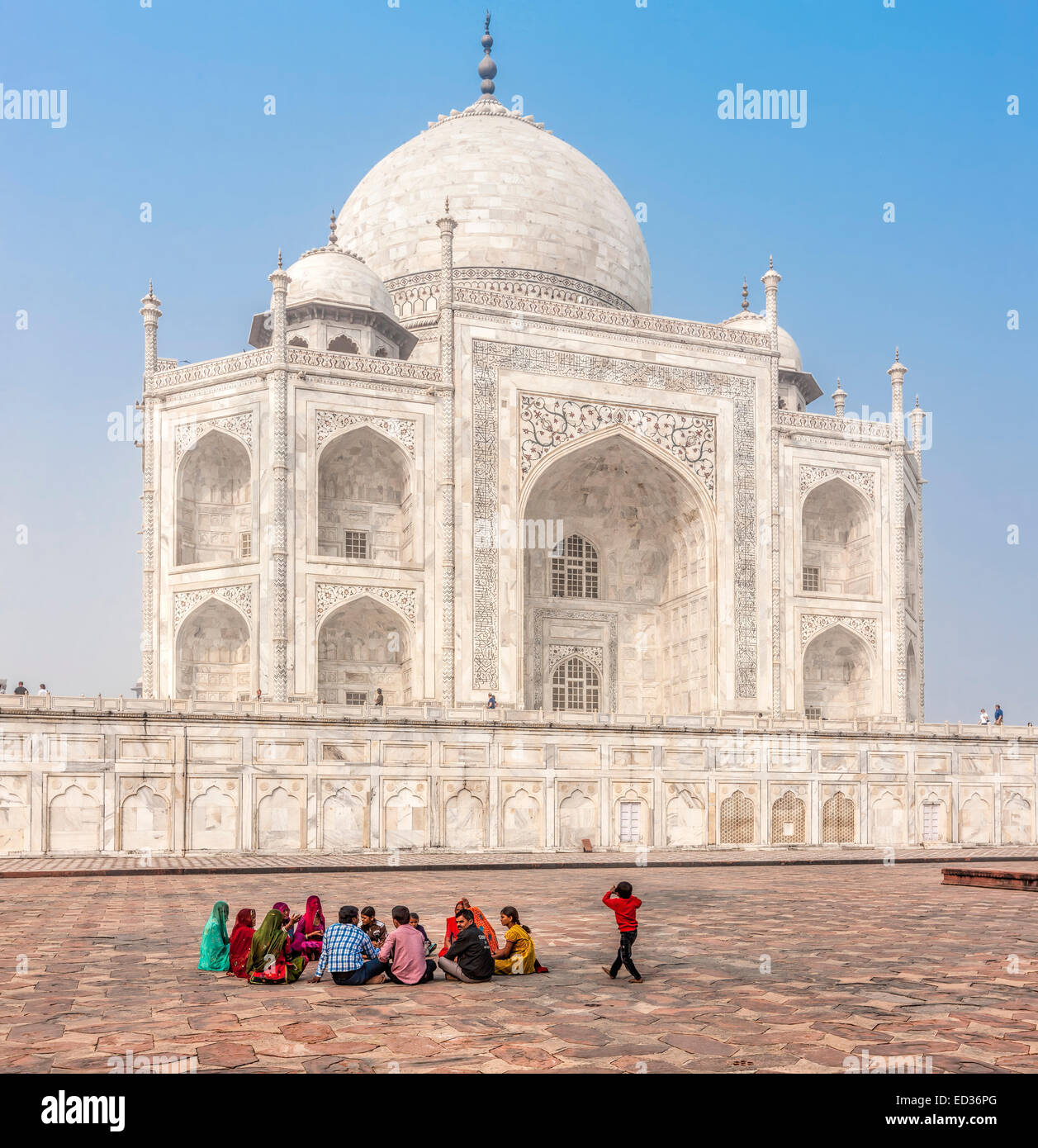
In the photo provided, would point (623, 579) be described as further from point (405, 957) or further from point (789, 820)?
point (405, 957)

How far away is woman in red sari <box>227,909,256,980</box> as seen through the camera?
7.23 metres

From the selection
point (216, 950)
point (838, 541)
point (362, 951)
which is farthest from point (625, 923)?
point (838, 541)

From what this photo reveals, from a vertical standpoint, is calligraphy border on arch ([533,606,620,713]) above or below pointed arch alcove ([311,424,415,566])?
below

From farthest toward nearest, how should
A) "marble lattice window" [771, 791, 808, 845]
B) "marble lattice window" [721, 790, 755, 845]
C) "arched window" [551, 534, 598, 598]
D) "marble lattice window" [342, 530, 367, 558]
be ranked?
"arched window" [551, 534, 598, 598] → "marble lattice window" [342, 530, 367, 558] → "marble lattice window" [771, 791, 808, 845] → "marble lattice window" [721, 790, 755, 845]

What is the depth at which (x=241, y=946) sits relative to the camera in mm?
7254

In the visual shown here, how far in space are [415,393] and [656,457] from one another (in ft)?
20.5

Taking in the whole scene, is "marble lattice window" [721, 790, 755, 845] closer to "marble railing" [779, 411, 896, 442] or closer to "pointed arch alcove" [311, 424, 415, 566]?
"pointed arch alcove" [311, 424, 415, 566]

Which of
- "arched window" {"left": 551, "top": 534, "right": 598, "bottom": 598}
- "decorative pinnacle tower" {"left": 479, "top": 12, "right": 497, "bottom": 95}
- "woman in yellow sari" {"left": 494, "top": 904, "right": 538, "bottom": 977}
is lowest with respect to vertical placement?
"woman in yellow sari" {"left": 494, "top": 904, "right": 538, "bottom": 977}

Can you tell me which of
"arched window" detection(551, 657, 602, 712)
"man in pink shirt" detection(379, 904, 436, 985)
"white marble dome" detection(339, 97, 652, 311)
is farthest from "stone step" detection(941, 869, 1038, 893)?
"white marble dome" detection(339, 97, 652, 311)

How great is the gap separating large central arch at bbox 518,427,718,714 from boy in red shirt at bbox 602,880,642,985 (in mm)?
22282

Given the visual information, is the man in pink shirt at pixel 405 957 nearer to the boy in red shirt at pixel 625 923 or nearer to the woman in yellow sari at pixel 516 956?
the woman in yellow sari at pixel 516 956

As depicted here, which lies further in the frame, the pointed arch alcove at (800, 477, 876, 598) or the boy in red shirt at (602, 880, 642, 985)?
the pointed arch alcove at (800, 477, 876, 598)

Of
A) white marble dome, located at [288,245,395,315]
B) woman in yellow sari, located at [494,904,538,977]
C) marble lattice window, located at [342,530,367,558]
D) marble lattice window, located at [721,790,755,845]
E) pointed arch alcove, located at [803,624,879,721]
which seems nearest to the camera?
woman in yellow sari, located at [494,904,538,977]
